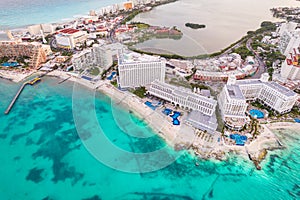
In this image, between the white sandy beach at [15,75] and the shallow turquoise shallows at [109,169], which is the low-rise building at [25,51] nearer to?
the white sandy beach at [15,75]

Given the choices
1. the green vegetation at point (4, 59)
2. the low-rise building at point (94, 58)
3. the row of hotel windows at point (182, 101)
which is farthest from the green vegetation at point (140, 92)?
the green vegetation at point (4, 59)

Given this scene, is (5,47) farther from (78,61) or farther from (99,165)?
(99,165)

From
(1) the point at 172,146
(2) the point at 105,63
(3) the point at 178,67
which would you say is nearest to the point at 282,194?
(1) the point at 172,146

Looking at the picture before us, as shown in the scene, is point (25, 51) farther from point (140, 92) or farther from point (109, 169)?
point (109, 169)

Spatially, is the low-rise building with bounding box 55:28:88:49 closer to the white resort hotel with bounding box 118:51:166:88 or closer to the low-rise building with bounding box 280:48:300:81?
the white resort hotel with bounding box 118:51:166:88

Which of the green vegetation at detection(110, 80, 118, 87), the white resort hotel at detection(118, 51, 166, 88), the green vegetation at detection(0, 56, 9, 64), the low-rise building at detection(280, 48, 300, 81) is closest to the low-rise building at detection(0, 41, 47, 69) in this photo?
the green vegetation at detection(0, 56, 9, 64)

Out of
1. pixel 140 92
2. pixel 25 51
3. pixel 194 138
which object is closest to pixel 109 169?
pixel 194 138
